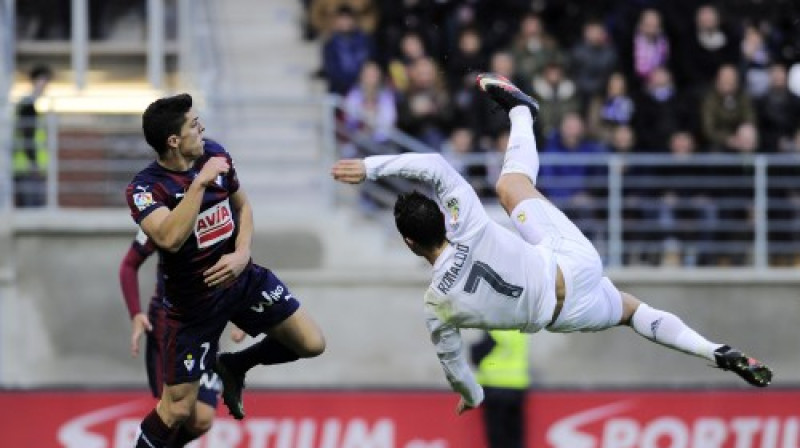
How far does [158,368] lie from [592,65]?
6733mm

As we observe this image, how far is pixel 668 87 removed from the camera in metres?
18.8

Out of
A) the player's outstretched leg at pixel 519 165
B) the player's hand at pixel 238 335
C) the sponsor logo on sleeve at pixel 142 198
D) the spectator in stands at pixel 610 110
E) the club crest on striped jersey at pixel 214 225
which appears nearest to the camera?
the sponsor logo on sleeve at pixel 142 198

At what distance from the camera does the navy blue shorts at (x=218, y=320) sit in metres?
12.0

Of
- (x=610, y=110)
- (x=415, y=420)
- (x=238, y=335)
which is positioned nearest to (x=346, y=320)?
(x=610, y=110)

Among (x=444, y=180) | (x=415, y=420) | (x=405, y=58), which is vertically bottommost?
(x=415, y=420)

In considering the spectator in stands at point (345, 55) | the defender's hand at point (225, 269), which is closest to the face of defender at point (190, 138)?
the defender's hand at point (225, 269)

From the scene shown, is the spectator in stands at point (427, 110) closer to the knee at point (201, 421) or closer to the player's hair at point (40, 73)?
the player's hair at point (40, 73)

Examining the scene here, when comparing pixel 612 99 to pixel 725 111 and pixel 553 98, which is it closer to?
pixel 553 98

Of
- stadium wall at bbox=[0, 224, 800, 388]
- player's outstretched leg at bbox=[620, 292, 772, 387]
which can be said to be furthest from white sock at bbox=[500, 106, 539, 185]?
→ stadium wall at bbox=[0, 224, 800, 388]

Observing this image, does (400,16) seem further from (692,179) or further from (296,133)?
(692,179)

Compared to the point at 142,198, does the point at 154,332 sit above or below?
below

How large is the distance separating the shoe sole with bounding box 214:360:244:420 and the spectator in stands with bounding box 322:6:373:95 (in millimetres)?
7001

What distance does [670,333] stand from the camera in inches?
472

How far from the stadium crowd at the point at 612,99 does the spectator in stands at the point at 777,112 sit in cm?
1
